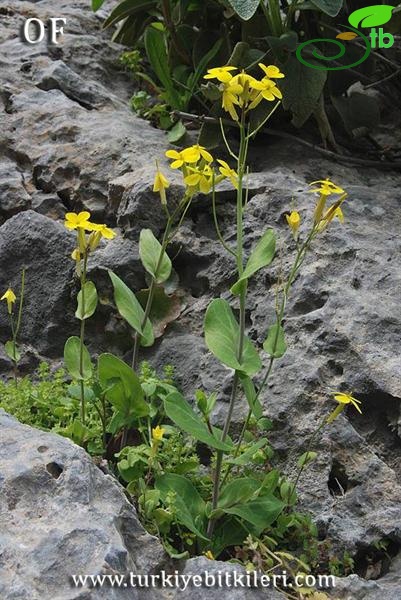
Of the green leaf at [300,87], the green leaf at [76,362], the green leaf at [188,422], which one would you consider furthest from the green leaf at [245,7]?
the green leaf at [188,422]

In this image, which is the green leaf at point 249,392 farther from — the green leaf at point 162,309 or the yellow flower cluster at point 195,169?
the green leaf at point 162,309

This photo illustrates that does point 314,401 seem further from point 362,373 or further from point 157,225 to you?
point 157,225

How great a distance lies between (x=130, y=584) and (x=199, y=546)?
0.42 m

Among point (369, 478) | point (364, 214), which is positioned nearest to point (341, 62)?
point (364, 214)

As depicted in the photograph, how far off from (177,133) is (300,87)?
542 mm

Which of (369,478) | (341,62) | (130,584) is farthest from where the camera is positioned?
(341,62)

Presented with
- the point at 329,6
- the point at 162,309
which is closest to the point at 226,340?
the point at 162,309

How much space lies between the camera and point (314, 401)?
237 centimetres

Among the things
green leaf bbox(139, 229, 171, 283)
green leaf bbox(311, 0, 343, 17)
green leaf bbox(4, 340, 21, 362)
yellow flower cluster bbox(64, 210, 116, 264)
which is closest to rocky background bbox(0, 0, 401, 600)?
green leaf bbox(4, 340, 21, 362)

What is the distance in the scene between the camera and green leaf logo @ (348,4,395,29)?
323 cm

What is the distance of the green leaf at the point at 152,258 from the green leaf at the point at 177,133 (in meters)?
1.10

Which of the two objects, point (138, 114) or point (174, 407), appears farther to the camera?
point (138, 114)

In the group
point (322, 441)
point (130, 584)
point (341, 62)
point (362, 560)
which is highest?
point (341, 62)

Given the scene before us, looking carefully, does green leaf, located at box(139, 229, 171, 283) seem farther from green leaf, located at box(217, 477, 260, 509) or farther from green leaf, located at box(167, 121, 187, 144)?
green leaf, located at box(167, 121, 187, 144)
